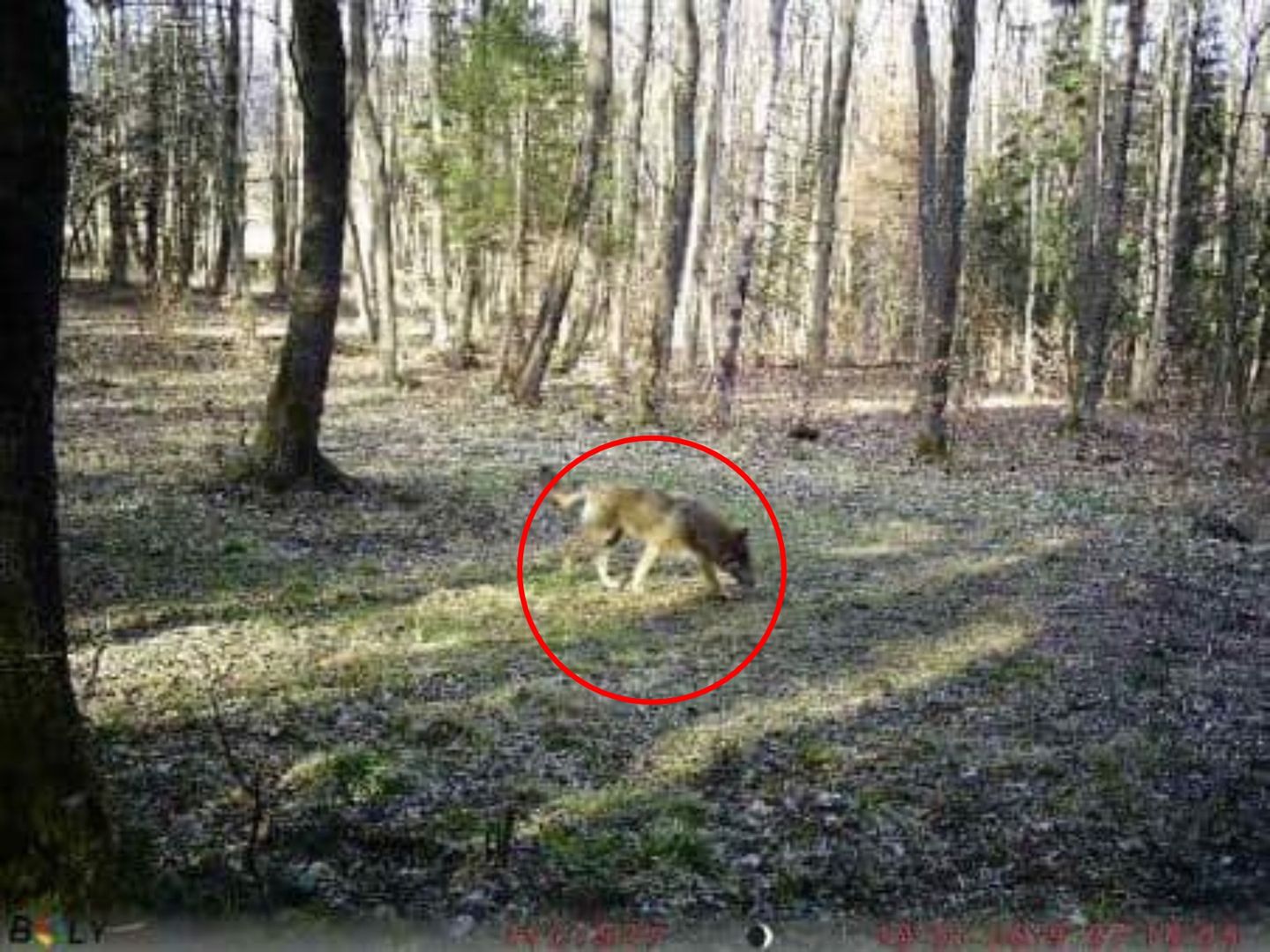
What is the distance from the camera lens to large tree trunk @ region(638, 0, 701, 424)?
1980cm

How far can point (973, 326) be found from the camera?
91.1ft

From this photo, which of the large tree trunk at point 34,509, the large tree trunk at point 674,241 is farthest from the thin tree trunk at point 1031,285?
the large tree trunk at point 34,509

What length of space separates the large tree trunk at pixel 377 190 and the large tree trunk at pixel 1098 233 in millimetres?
11852

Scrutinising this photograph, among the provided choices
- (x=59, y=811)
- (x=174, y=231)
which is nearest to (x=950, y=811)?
(x=59, y=811)

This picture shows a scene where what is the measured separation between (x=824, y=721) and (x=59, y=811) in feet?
14.4

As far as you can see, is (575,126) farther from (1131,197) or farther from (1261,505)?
(1131,197)

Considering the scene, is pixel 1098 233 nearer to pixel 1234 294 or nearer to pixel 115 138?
pixel 1234 294

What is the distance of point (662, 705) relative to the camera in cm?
764

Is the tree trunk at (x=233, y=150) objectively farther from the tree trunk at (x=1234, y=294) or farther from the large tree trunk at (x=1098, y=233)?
the tree trunk at (x=1234, y=294)

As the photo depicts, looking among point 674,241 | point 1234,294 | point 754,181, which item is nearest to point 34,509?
point 754,181

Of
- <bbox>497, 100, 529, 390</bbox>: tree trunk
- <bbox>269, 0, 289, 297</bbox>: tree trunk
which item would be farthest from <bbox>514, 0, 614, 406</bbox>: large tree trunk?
<bbox>269, 0, 289, 297</bbox>: tree trunk

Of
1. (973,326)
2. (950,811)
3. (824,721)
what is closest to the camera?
(950,811)

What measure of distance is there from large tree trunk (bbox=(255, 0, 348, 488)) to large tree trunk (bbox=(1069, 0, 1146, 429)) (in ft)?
44.6

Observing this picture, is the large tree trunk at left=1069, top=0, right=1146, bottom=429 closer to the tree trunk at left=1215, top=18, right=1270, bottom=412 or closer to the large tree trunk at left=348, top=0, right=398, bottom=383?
the tree trunk at left=1215, top=18, right=1270, bottom=412
